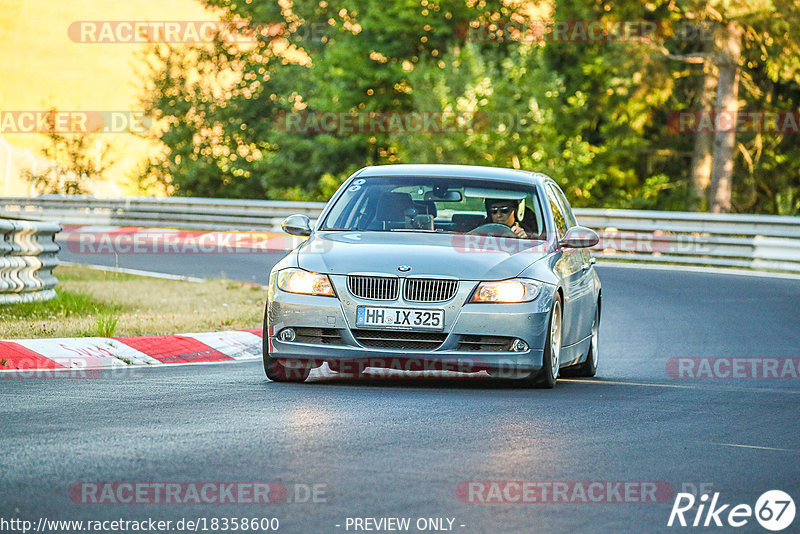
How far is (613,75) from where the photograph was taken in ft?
128

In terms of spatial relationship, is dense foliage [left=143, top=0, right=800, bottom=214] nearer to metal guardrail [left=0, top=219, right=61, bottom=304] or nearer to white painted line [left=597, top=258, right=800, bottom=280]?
white painted line [left=597, top=258, right=800, bottom=280]

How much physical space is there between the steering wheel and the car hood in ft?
0.42

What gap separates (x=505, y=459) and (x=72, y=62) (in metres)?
104

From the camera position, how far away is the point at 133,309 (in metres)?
16.1

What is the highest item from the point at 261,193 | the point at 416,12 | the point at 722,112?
the point at 416,12

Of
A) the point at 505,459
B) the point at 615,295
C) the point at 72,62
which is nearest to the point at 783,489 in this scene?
the point at 505,459

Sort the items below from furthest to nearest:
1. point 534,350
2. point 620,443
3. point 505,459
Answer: point 534,350 < point 620,443 < point 505,459

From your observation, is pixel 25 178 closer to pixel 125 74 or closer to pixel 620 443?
pixel 620 443

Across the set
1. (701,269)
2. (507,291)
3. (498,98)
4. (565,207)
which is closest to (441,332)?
(507,291)

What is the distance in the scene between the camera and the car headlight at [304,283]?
975cm
